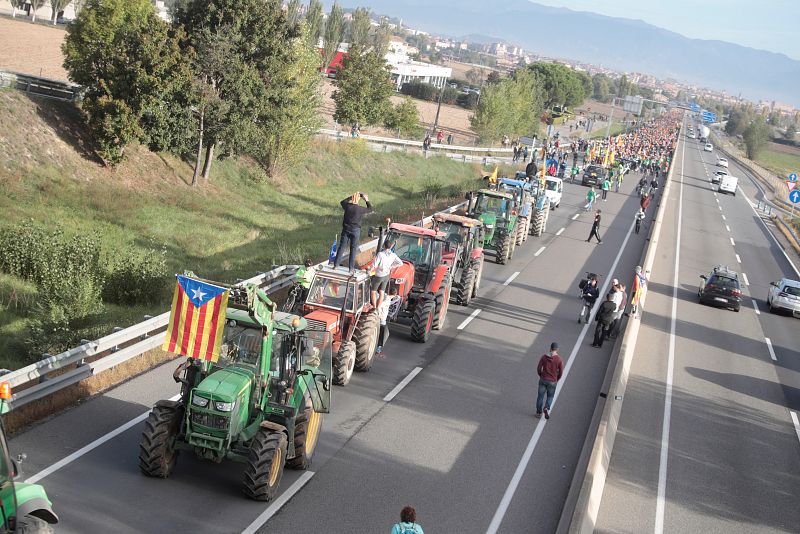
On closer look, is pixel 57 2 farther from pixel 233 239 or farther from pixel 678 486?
pixel 678 486

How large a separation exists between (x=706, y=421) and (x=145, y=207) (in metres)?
23.2

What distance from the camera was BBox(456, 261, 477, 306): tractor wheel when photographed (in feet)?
83.3

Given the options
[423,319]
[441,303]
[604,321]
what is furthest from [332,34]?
[423,319]

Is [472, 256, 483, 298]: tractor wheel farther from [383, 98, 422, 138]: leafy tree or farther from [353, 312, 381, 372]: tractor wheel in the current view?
[383, 98, 422, 138]: leafy tree

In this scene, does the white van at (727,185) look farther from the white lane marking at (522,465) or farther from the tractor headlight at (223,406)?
the tractor headlight at (223,406)

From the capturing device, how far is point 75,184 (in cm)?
3381

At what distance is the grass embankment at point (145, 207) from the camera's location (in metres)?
26.7

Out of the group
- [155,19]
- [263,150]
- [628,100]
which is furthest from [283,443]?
[628,100]

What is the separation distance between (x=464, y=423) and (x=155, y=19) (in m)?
27.8

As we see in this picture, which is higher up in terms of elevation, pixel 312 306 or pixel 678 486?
pixel 312 306

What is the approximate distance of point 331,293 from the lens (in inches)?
680

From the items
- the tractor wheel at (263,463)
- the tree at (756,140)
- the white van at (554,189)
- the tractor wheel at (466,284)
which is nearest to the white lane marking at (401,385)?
the tractor wheel at (263,463)

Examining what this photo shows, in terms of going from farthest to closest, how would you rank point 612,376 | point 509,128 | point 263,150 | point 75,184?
point 509,128 → point 263,150 → point 75,184 → point 612,376

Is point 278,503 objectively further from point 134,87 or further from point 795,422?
point 134,87
